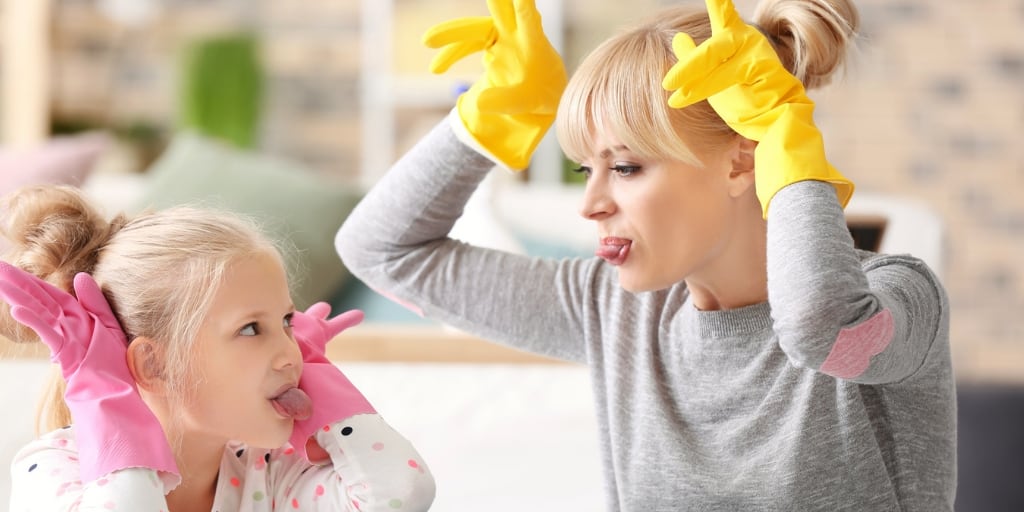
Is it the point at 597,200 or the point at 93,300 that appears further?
the point at 597,200

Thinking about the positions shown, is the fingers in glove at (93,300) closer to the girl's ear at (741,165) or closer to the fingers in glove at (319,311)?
the fingers in glove at (319,311)

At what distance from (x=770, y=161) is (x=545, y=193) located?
1.61 meters

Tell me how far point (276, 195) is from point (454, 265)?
4.82 feet

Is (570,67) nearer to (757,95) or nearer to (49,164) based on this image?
(49,164)

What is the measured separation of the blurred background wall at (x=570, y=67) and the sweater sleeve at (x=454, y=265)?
8.23 ft

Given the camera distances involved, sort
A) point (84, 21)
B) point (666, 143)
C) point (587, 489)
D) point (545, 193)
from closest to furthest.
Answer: point (666, 143), point (587, 489), point (545, 193), point (84, 21)

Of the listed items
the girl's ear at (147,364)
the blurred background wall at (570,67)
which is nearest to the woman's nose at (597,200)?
the girl's ear at (147,364)

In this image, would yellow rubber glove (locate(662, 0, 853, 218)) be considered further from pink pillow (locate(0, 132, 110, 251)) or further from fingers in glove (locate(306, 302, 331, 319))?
pink pillow (locate(0, 132, 110, 251))

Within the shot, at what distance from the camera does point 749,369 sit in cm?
119

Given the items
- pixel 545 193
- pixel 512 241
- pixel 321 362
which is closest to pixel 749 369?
pixel 321 362

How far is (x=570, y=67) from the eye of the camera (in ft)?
14.4

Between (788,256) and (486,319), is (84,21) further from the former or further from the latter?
(788,256)

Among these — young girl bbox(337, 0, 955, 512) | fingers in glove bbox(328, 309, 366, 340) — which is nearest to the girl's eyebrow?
young girl bbox(337, 0, 955, 512)

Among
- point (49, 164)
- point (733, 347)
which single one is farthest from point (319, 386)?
point (49, 164)
